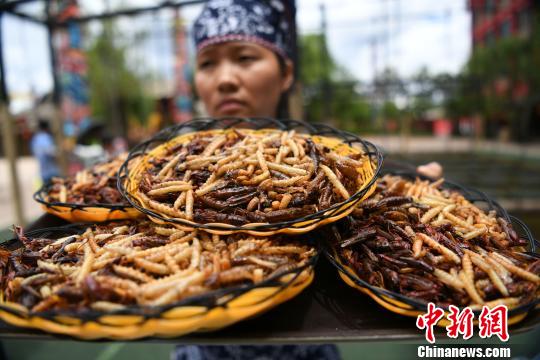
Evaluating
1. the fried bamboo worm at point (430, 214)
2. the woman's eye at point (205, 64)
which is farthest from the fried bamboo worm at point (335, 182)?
the woman's eye at point (205, 64)

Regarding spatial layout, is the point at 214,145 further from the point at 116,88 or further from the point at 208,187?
the point at 116,88

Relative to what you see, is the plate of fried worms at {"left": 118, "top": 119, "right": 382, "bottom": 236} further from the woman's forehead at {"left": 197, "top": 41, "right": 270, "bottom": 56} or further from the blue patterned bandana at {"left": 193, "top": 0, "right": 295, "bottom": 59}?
the blue patterned bandana at {"left": 193, "top": 0, "right": 295, "bottom": 59}

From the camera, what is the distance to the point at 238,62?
2916 mm

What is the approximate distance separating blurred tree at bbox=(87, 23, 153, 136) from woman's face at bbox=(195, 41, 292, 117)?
A: 88.4ft

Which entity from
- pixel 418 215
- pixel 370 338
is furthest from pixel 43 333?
pixel 418 215

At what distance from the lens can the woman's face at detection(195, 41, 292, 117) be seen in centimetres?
285

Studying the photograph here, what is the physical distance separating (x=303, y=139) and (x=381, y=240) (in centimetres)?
74

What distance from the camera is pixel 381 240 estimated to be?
5.37 ft

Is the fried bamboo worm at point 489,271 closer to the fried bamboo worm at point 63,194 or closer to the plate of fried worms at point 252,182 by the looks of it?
the plate of fried worms at point 252,182

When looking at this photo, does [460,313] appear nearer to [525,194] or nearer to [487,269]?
[487,269]

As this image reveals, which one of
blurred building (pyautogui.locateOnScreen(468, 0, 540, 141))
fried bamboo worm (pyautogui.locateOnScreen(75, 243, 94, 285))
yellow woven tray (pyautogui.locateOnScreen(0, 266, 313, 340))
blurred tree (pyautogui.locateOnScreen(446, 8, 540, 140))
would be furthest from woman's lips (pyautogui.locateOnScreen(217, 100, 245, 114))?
blurred tree (pyautogui.locateOnScreen(446, 8, 540, 140))

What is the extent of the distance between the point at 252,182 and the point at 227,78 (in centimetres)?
136

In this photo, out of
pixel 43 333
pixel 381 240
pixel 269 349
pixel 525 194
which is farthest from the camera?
pixel 525 194

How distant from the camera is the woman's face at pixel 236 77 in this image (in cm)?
285
